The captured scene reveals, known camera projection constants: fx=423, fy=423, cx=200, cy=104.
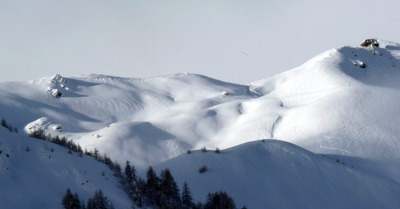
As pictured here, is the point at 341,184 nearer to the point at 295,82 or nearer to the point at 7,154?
the point at 7,154

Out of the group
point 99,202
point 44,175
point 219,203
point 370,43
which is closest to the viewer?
point 99,202

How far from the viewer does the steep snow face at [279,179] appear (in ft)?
63.6

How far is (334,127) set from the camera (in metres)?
35.0

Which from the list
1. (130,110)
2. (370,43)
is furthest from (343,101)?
(130,110)

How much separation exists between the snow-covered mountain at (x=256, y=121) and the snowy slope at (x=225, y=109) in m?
0.11

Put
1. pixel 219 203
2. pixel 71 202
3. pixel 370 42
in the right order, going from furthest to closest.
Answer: pixel 370 42 < pixel 219 203 < pixel 71 202

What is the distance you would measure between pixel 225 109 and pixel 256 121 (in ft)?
18.7

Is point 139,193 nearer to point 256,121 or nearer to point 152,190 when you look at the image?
point 152,190

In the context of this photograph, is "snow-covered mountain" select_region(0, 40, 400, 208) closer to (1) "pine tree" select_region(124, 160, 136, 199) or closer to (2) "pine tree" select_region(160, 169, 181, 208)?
(2) "pine tree" select_region(160, 169, 181, 208)

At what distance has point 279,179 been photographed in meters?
21.0

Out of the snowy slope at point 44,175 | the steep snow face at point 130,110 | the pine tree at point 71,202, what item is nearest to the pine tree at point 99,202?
the pine tree at point 71,202

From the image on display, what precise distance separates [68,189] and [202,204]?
5787 mm

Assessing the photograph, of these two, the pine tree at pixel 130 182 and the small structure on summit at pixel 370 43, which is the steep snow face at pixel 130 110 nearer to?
the pine tree at pixel 130 182

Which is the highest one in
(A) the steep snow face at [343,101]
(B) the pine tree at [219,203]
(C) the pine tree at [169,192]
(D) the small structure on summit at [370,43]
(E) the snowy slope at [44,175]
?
(D) the small structure on summit at [370,43]
